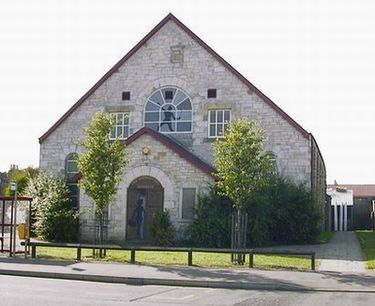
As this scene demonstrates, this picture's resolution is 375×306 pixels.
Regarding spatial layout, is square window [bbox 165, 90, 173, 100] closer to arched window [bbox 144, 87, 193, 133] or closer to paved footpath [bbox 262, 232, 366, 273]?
arched window [bbox 144, 87, 193, 133]

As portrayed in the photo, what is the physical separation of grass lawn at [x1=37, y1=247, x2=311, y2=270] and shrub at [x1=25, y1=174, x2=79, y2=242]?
505 cm

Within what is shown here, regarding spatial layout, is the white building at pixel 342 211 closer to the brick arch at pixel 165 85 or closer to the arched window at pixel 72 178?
the brick arch at pixel 165 85

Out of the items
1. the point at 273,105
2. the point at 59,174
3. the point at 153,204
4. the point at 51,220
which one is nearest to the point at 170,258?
the point at 153,204

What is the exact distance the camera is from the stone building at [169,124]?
27.5 metres

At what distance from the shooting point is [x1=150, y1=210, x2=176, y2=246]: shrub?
84.3 ft

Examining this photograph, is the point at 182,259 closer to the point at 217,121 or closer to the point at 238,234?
the point at 238,234

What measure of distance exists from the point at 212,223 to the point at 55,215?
7.71m

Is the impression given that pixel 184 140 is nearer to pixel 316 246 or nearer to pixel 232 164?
pixel 316 246

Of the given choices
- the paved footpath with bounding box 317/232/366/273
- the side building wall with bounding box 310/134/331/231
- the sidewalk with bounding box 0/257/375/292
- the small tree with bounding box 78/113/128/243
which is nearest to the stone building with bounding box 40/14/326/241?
the side building wall with bounding box 310/134/331/231

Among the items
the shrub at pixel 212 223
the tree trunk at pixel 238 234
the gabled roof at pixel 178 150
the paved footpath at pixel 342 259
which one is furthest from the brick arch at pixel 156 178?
the paved footpath at pixel 342 259

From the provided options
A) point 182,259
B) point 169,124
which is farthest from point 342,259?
point 169,124

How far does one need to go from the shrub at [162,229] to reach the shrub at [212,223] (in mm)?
803

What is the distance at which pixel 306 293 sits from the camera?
44.4 ft

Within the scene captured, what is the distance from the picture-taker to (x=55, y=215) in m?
28.1
